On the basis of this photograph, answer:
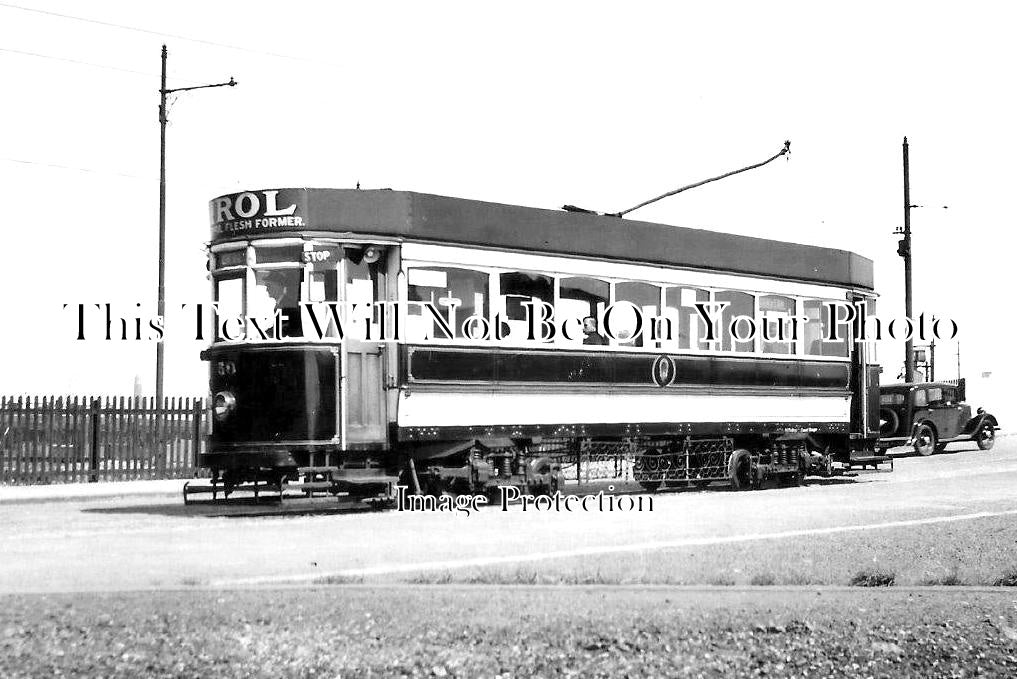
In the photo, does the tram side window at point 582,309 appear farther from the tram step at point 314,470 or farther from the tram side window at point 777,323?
the tram step at point 314,470

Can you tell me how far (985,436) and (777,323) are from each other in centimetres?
1884

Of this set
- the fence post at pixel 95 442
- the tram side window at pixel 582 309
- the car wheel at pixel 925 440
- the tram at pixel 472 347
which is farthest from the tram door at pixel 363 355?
the car wheel at pixel 925 440

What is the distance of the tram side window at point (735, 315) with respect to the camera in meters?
20.6

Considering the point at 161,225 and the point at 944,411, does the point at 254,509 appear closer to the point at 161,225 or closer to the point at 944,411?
the point at 161,225

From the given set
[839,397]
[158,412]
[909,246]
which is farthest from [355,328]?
[909,246]

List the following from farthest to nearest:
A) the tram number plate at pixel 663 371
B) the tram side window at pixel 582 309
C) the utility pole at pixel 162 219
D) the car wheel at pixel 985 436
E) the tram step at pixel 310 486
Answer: the car wheel at pixel 985 436, the utility pole at pixel 162 219, the tram number plate at pixel 663 371, the tram side window at pixel 582 309, the tram step at pixel 310 486

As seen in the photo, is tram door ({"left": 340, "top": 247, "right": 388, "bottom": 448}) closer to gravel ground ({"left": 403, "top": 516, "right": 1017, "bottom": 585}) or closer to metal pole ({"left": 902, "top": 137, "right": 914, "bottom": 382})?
gravel ground ({"left": 403, "top": 516, "right": 1017, "bottom": 585})

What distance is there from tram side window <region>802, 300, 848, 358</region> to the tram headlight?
912 cm

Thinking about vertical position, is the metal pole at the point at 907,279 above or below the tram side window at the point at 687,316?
above

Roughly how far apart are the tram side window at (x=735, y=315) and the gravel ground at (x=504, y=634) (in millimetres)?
11426

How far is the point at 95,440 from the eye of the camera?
25.9 m

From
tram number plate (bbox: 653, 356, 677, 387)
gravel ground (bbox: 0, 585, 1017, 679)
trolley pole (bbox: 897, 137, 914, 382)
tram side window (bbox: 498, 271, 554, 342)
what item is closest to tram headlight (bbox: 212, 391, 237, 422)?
tram side window (bbox: 498, 271, 554, 342)

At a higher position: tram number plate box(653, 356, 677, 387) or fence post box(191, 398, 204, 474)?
tram number plate box(653, 356, 677, 387)

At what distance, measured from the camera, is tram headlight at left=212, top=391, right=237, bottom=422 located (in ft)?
54.4
